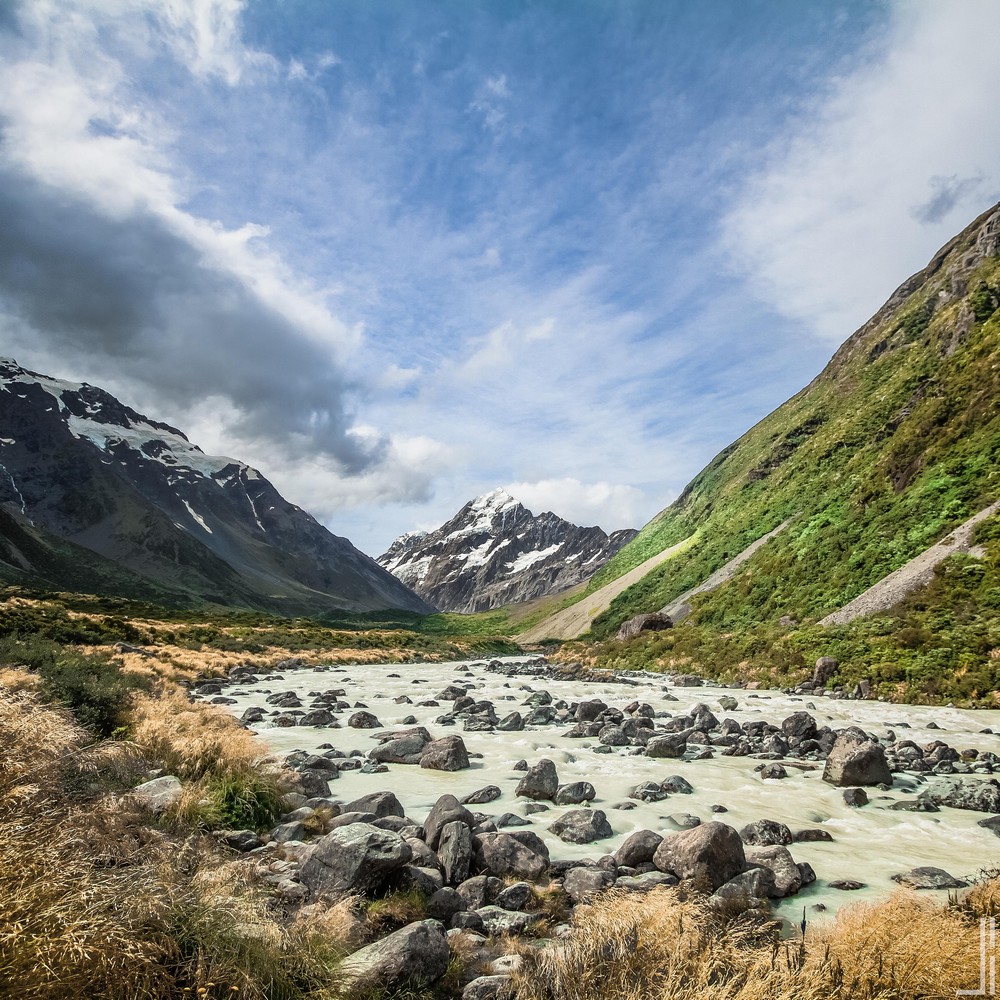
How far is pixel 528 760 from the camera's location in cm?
1616

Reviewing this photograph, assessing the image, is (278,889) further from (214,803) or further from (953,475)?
(953,475)

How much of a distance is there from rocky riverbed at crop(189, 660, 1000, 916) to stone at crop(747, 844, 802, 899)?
3 cm

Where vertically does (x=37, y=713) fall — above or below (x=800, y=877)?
above

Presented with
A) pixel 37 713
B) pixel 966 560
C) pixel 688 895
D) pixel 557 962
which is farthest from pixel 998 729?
pixel 37 713

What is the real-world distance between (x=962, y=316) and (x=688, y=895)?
63.2 meters

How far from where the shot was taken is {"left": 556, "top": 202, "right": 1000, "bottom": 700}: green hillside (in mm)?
35469

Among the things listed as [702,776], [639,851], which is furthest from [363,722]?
[639,851]

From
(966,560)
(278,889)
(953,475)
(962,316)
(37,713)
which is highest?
(962,316)

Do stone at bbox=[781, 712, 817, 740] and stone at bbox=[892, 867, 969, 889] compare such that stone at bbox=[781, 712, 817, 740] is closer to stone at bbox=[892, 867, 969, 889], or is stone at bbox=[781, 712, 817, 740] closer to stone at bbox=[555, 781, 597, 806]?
stone at bbox=[555, 781, 597, 806]

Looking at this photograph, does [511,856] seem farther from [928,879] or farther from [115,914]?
[928,879]

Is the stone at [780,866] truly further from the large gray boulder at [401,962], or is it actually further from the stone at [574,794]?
the large gray boulder at [401,962]

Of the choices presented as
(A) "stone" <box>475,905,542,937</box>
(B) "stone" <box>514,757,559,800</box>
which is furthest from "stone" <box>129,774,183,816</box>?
(B) "stone" <box>514,757,559,800</box>

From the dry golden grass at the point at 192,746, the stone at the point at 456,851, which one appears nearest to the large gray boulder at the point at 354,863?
the stone at the point at 456,851

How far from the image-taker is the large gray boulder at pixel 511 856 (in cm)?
788
